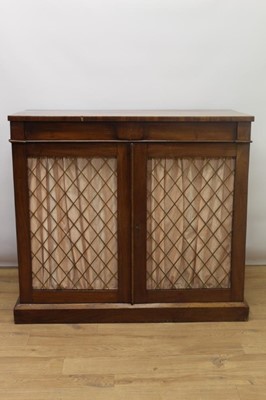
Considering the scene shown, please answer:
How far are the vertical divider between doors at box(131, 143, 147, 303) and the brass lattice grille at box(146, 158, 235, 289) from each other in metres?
0.03

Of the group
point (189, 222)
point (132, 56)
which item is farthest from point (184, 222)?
point (132, 56)

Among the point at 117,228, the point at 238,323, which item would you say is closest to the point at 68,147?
the point at 117,228

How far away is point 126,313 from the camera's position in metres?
2.14

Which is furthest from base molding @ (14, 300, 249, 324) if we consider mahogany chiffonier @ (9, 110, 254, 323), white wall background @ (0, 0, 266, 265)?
white wall background @ (0, 0, 266, 265)

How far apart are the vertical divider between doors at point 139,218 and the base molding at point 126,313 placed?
7 centimetres

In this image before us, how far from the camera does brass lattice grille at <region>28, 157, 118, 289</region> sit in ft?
6.73

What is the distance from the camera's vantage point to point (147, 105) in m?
2.56

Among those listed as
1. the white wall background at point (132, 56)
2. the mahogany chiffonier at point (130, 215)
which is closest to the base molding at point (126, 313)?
the mahogany chiffonier at point (130, 215)

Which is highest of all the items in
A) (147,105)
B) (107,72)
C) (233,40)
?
(233,40)

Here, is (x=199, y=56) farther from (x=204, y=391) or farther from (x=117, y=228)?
(x=204, y=391)

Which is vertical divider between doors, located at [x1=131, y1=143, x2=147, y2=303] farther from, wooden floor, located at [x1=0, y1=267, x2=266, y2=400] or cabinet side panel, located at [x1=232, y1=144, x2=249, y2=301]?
cabinet side panel, located at [x1=232, y1=144, x2=249, y2=301]

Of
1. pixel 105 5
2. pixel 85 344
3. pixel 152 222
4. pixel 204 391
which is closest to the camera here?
pixel 204 391

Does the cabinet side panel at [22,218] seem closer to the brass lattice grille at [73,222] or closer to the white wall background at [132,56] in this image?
the brass lattice grille at [73,222]

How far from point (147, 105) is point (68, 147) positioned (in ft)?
2.28
